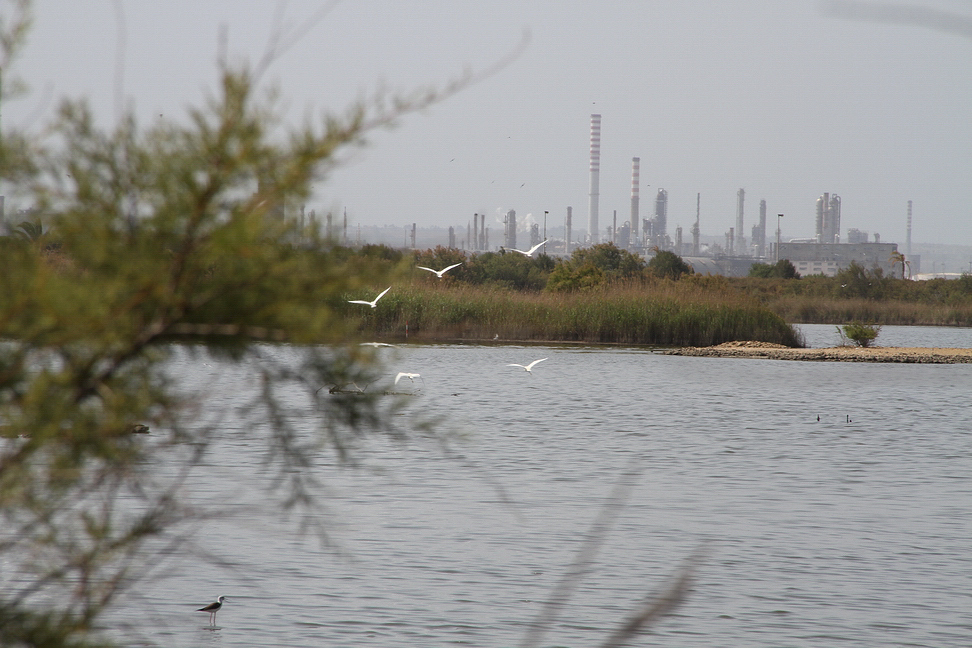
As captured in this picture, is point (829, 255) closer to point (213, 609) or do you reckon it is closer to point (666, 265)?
point (666, 265)

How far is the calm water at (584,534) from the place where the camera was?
296 inches

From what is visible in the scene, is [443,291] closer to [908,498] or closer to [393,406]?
[908,498]

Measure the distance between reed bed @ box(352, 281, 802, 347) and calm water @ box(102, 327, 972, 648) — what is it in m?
16.0

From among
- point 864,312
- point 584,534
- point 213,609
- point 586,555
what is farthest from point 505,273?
point 213,609

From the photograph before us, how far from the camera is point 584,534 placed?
1027 centimetres

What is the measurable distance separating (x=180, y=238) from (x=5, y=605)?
3.69ft

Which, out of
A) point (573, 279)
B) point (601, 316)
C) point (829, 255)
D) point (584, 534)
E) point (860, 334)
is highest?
point (829, 255)

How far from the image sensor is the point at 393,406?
2.97m

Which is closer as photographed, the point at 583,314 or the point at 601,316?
the point at 583,314

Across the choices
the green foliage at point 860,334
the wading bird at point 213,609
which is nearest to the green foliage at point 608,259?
the green foliage at point 860,334

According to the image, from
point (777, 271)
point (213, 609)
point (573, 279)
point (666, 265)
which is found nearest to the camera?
point (213, 609)

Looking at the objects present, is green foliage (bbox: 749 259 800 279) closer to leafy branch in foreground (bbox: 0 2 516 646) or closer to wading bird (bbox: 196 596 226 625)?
wading bird (bbox: 196 596 226 625)

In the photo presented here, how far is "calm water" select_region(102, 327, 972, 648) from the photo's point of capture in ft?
24.7

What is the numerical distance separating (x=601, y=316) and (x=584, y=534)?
2788cm
